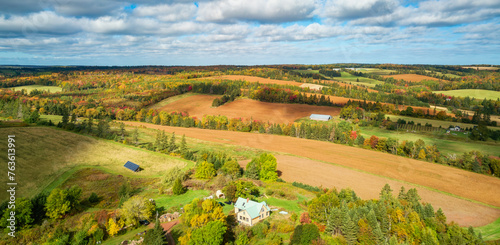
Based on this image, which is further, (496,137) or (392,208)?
(496,137)

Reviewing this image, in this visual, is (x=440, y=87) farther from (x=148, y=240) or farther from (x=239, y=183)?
(x=148, y=240)

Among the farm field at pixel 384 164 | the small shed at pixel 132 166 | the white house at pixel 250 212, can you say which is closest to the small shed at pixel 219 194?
the white house at pixel 250 212

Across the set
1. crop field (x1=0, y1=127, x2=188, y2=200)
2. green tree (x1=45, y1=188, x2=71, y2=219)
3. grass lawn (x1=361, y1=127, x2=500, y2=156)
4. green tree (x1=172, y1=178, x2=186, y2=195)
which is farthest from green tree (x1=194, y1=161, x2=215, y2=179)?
grass lawn (x1=361, y1=127, x2=500, y2=156)

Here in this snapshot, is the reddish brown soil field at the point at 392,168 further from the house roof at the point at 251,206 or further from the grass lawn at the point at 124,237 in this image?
the grass lawn at the point at 124,237

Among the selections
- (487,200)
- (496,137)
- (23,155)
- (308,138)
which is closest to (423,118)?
(496,137)

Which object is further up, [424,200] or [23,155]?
[23,155]

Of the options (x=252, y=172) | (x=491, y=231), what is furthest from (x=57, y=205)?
(x=491, y=231)

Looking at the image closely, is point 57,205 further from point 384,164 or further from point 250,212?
point 384,164
